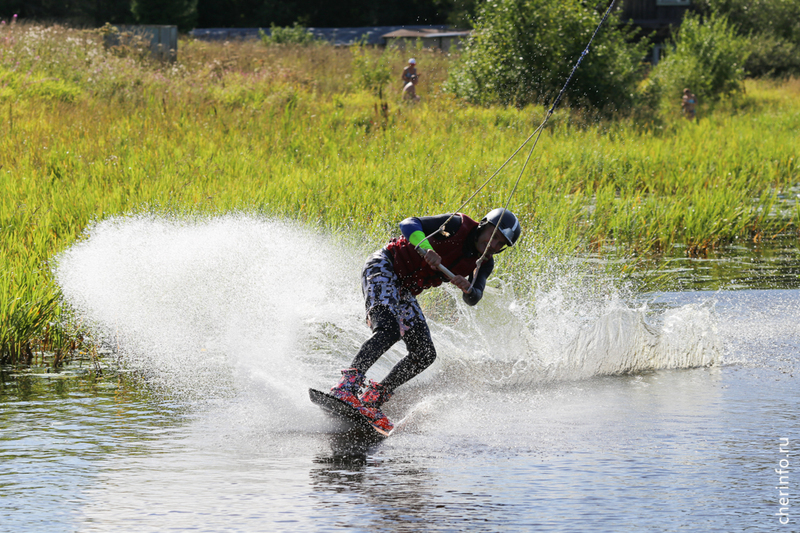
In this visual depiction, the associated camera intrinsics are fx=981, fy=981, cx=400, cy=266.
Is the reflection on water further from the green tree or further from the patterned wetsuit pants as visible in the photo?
the green tree

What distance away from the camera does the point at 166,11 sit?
139 ft

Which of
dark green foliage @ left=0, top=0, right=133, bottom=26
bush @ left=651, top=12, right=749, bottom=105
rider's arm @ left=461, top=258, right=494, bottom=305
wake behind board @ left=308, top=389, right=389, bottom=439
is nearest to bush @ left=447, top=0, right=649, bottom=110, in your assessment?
bush @ left=651, top=12, right=749, bottom=105

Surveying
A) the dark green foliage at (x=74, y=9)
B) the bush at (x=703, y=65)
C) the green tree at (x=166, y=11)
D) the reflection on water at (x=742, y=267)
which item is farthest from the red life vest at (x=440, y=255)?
the dark green foliage at (x=74, y=9)

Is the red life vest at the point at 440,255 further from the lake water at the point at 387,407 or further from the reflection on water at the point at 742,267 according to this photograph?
the reflection on water at the point at 742,267

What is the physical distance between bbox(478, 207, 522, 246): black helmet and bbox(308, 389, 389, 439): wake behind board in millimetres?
1339

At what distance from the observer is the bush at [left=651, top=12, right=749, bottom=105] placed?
105 feet

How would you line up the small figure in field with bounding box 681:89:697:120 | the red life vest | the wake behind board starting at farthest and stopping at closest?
the small figure in field with bounding box 681:89:697:120 < the red life vest < the wake behind board

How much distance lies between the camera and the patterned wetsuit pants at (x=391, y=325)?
18.9 ft

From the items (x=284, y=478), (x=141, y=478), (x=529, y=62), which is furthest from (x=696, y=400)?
(x=529, y=62)

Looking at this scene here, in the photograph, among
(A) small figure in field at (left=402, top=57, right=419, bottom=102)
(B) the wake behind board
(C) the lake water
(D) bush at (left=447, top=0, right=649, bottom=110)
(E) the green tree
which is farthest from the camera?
Result: (E) the green tree

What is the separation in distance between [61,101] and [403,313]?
1257cm

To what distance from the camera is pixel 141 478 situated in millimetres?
4766

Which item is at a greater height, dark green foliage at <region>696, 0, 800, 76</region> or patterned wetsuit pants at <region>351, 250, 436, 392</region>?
dark green foliage at <region>696, 0, 800, 76</region>

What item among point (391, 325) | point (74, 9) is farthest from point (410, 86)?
point (74, 9)
